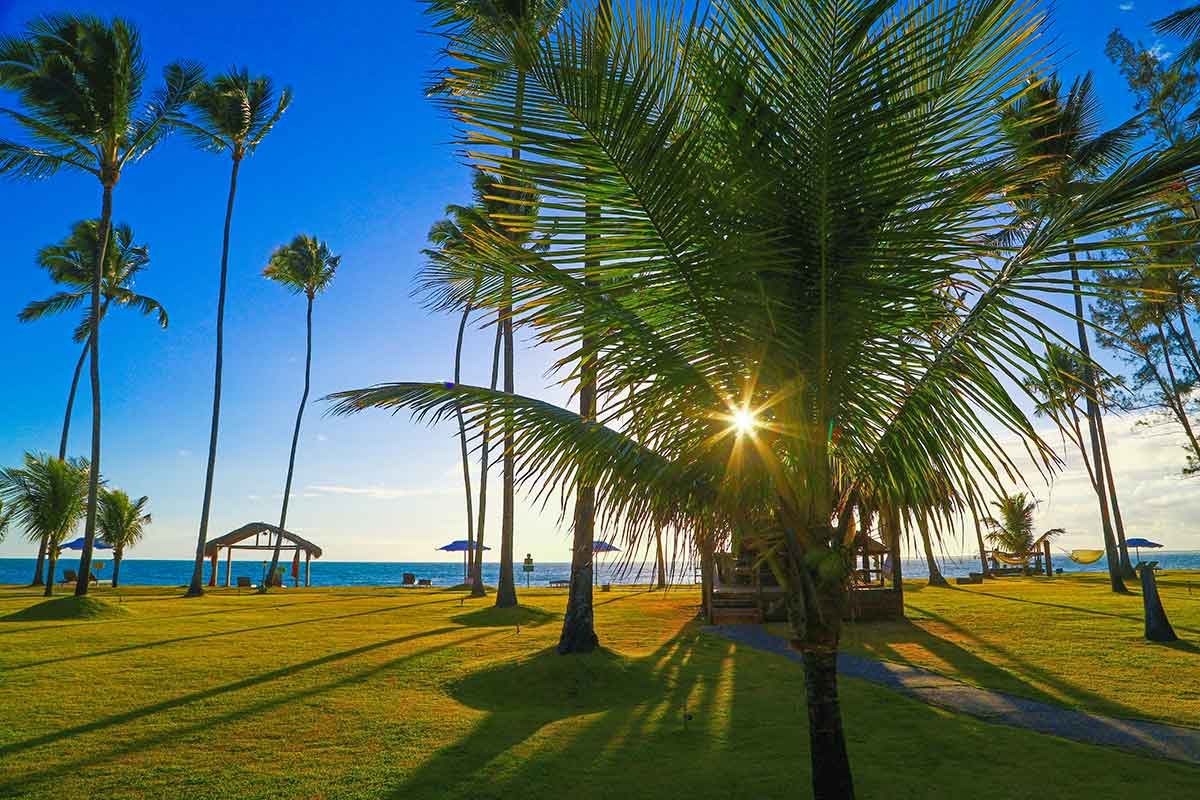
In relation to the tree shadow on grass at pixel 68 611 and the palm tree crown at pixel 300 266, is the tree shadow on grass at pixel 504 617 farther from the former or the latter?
the palm tree crown at pixel 300 266

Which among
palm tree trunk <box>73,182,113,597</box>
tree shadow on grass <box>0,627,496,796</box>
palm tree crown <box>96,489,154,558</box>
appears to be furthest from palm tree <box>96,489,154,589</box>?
tree shadow on grass <box>0,627,496,796</box>

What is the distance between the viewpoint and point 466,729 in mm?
7934

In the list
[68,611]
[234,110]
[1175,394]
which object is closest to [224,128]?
[234,110]

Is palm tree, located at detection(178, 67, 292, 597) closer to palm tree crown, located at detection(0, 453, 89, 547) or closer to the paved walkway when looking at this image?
palm tree crown, located at detection(0, 453, 89, 547)

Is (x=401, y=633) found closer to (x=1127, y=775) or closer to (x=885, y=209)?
(x=1127, y=775)

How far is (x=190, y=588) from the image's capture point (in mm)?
26891

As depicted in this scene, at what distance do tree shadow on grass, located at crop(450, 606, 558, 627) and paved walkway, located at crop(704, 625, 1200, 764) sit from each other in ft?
28.6

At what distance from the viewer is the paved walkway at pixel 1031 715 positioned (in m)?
6.89

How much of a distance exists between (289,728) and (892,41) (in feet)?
28.0

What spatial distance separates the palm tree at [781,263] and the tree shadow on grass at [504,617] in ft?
44.4

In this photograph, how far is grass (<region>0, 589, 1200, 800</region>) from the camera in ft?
20.2

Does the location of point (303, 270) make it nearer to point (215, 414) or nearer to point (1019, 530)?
point (215, 414)

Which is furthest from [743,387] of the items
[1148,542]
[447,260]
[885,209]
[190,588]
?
[1148,542]

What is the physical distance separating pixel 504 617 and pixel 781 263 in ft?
53.3
